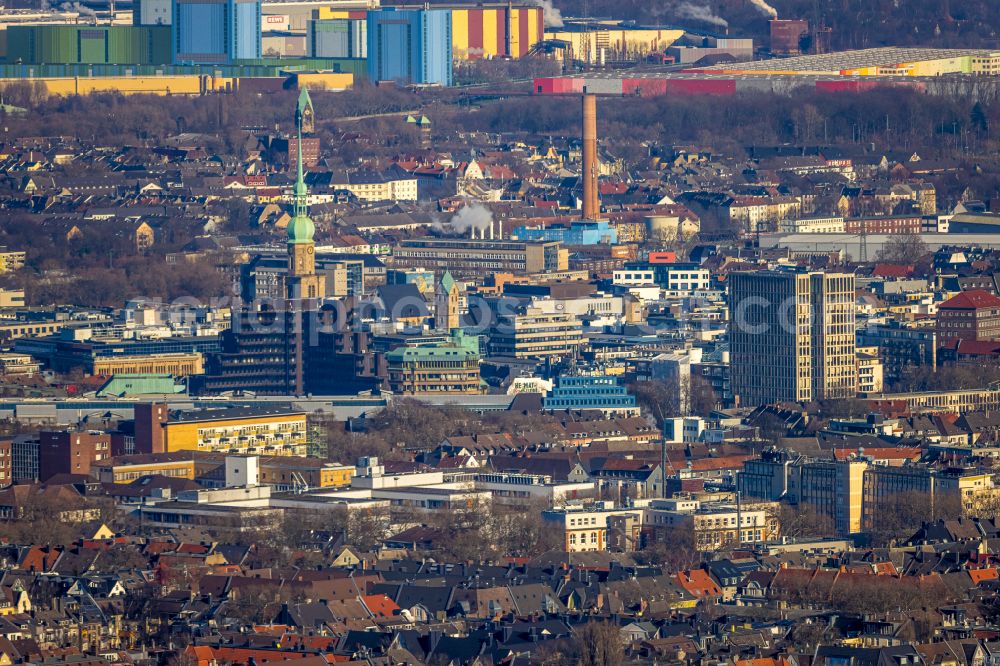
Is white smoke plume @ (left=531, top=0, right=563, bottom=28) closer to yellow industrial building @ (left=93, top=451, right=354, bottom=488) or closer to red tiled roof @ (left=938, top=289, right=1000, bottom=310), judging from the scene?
red tiled roof @ (left=938, top=289, right=1000, bottom=310)

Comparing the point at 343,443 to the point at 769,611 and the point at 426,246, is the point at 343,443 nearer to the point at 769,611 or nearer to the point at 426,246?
the point at 769,611

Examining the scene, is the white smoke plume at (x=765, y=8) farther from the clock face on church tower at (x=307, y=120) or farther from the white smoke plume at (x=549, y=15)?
the clock face on church tower at (x=307, y=120)

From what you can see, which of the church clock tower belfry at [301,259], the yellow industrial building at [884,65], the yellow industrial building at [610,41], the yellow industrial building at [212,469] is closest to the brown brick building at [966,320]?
the church clock tower belfry at [301,259]

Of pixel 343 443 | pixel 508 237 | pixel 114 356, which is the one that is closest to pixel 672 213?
pixel 508 237

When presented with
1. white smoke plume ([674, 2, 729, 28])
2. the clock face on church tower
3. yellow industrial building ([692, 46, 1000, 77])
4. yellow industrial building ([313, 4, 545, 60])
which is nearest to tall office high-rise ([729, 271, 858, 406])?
the clock face on church tower

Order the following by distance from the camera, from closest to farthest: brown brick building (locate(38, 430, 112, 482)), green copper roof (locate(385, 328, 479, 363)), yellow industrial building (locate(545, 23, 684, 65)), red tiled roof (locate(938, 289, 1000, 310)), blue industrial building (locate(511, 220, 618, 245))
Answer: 1. brown brick building (locate(38, 430, 112, 482))
2. green copper roof (locate(385, 328, 479, 363))
3. red tiled roof (locate(938, 289, 1000, 310))
4. blue industrial building (locate(511, 220, 618, 245))
5. yellow industrial building (locate(545, 23, 684, 65))

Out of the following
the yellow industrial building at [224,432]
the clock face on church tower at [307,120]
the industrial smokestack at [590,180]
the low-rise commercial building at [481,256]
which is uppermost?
the clock face on church tower at [307,120]

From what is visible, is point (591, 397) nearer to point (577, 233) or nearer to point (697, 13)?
point (577, 233)
